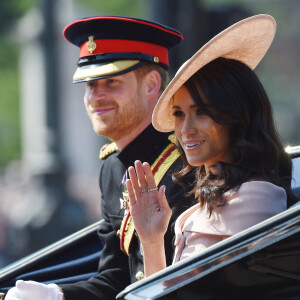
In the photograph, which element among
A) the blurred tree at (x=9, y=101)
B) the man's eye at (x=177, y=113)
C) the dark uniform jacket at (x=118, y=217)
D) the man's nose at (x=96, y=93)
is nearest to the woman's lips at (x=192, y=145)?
the man's eye at (x=177, y=113)

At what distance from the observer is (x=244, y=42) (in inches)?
126

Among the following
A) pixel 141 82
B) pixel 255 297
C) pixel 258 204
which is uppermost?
pixel 141 82

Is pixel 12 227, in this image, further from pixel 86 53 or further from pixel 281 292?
pixel 281 292

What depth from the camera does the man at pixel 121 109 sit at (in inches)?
149

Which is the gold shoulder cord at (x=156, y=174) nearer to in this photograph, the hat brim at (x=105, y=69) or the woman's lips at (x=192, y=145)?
the hat brim at (x=105, y=69)

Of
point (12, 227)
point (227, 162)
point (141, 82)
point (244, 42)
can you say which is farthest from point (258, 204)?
point (12, 227)

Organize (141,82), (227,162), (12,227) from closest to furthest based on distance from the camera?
(227,162) < (141,82) < (12,227)

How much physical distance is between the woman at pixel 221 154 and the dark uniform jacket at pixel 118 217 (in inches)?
15.6

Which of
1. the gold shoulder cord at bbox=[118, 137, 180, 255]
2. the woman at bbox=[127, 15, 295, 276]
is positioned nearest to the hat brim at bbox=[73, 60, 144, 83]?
the gold shoulder cord at bbox=[118, 137, 180, 255]

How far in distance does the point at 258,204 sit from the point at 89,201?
10062 millimetres

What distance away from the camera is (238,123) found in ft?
9.95

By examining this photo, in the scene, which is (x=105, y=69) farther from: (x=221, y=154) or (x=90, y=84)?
(x=221, y=154)

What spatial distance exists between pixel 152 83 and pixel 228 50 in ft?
2.92

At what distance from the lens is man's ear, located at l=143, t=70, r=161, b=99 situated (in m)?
3.96
